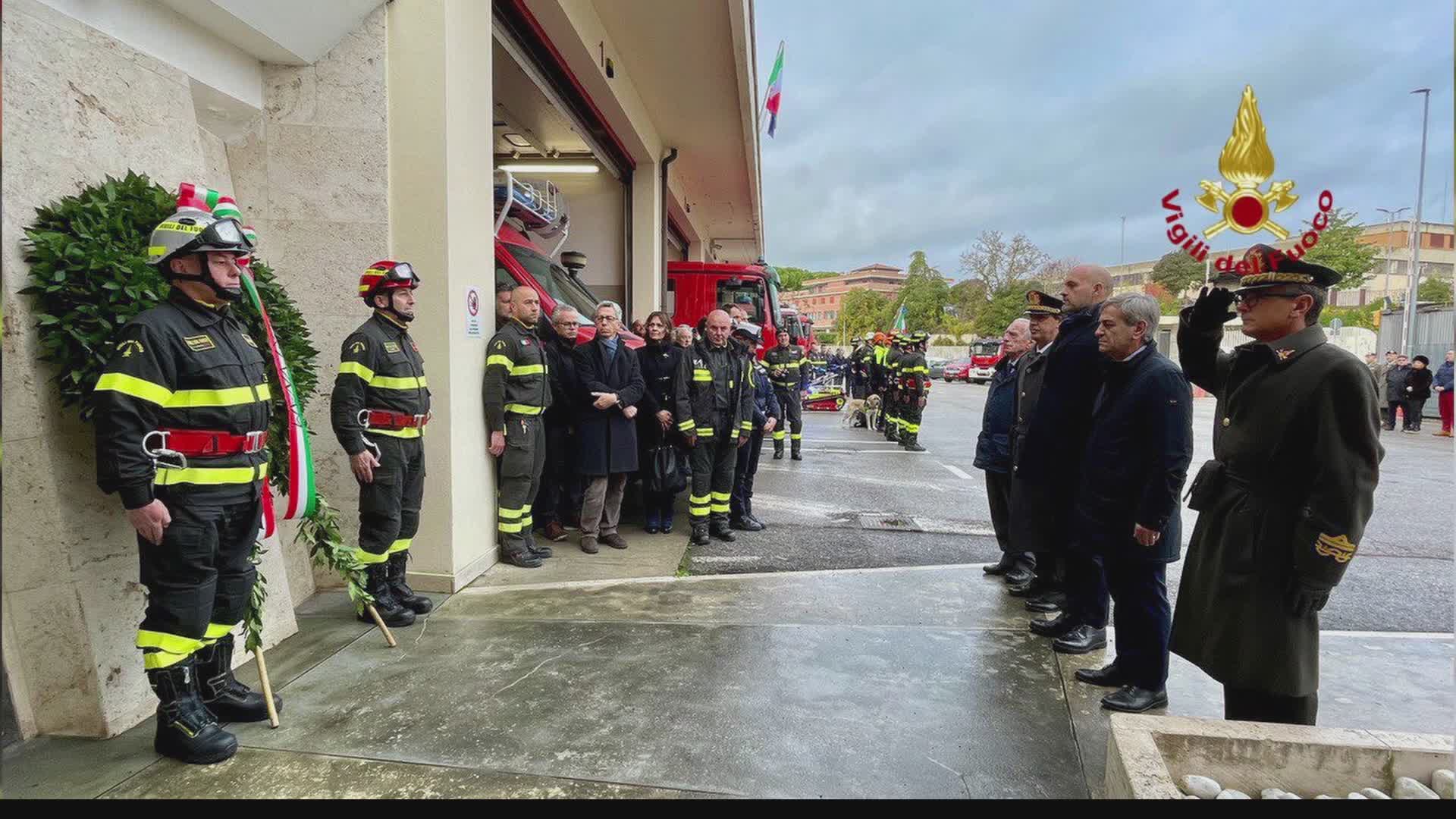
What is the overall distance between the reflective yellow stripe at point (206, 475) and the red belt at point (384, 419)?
1011 millimetres

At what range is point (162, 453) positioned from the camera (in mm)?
2633

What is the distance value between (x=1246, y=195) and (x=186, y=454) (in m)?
3.81

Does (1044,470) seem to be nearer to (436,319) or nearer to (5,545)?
(436,319)

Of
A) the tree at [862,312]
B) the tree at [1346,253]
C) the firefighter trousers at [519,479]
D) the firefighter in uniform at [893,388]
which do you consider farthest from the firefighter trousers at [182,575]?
the tree at [862,312]

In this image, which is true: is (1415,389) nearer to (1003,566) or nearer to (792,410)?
(792,410)

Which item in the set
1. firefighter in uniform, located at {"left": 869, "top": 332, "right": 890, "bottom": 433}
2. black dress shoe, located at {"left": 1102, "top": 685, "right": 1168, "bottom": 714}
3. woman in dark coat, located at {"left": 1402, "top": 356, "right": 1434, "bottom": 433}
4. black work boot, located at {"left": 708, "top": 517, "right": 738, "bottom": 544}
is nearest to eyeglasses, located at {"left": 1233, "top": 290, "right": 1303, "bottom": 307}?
black dress shoe, located at {"left": 1102, "top": 685, "right": 1168, "bottom": 714}

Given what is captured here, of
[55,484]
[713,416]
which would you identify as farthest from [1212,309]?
[55,484]

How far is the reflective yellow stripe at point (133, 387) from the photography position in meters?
2.52

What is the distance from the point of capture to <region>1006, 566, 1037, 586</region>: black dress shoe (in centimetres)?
484

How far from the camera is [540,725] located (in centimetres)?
298

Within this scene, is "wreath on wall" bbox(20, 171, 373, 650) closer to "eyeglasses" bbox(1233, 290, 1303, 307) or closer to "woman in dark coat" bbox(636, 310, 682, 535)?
"woman in dark coat" bbox(636, 310, 682, 535)

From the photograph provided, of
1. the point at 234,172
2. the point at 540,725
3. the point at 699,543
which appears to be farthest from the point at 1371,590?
the point at 234,172

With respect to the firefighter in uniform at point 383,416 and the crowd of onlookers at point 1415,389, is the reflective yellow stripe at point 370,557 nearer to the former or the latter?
the firefighter in uniform at point 383,416

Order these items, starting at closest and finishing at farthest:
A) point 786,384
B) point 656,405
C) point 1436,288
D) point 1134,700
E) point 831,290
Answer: point 1134,700 → point 656,405 → point 786,384 → point 1436,288 → point 831,290
